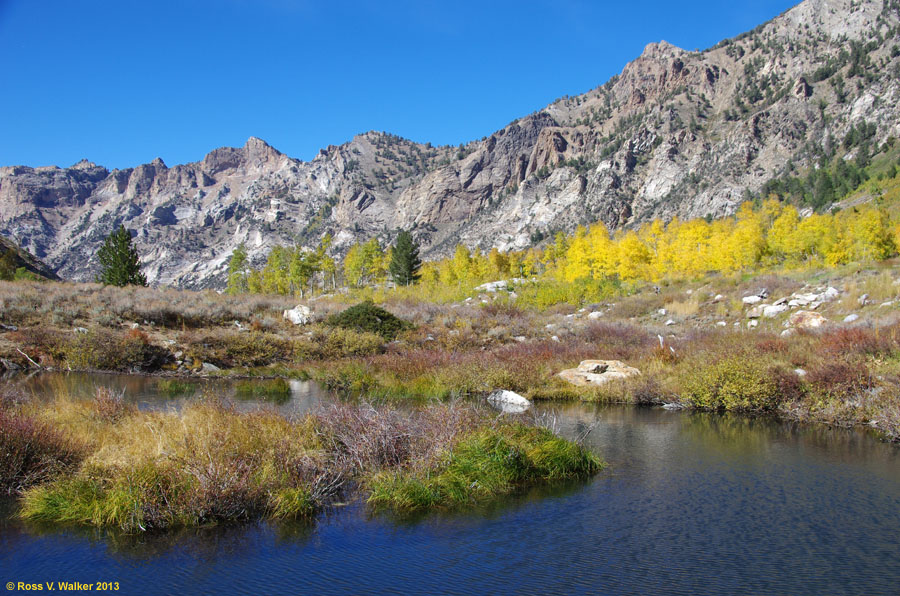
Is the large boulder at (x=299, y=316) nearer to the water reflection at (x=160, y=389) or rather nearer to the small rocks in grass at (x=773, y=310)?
the water reflection at (x=160, y=389)

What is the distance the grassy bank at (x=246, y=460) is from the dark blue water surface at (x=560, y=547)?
0.37 meters

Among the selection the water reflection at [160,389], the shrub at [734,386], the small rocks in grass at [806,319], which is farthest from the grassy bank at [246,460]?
the small rocks in grass at [806,319]

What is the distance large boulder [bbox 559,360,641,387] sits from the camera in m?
18.5

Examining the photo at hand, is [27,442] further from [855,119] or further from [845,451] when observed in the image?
[855,119]

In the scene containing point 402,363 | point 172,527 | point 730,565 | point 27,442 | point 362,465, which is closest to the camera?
point 730,565

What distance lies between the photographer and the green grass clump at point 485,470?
8242 millimetres

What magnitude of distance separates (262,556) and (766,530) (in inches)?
260

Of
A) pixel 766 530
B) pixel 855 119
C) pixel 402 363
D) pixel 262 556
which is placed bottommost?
pixel 262 556

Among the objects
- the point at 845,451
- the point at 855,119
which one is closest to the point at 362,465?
the point at 845,451

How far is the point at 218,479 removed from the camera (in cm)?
719

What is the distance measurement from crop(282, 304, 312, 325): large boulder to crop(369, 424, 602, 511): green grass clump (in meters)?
23.6

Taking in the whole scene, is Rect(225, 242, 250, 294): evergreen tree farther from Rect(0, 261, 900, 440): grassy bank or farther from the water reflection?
the water reflection

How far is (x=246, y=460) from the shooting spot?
802cm

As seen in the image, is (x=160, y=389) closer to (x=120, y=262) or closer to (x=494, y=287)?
(x=494, y=287)
